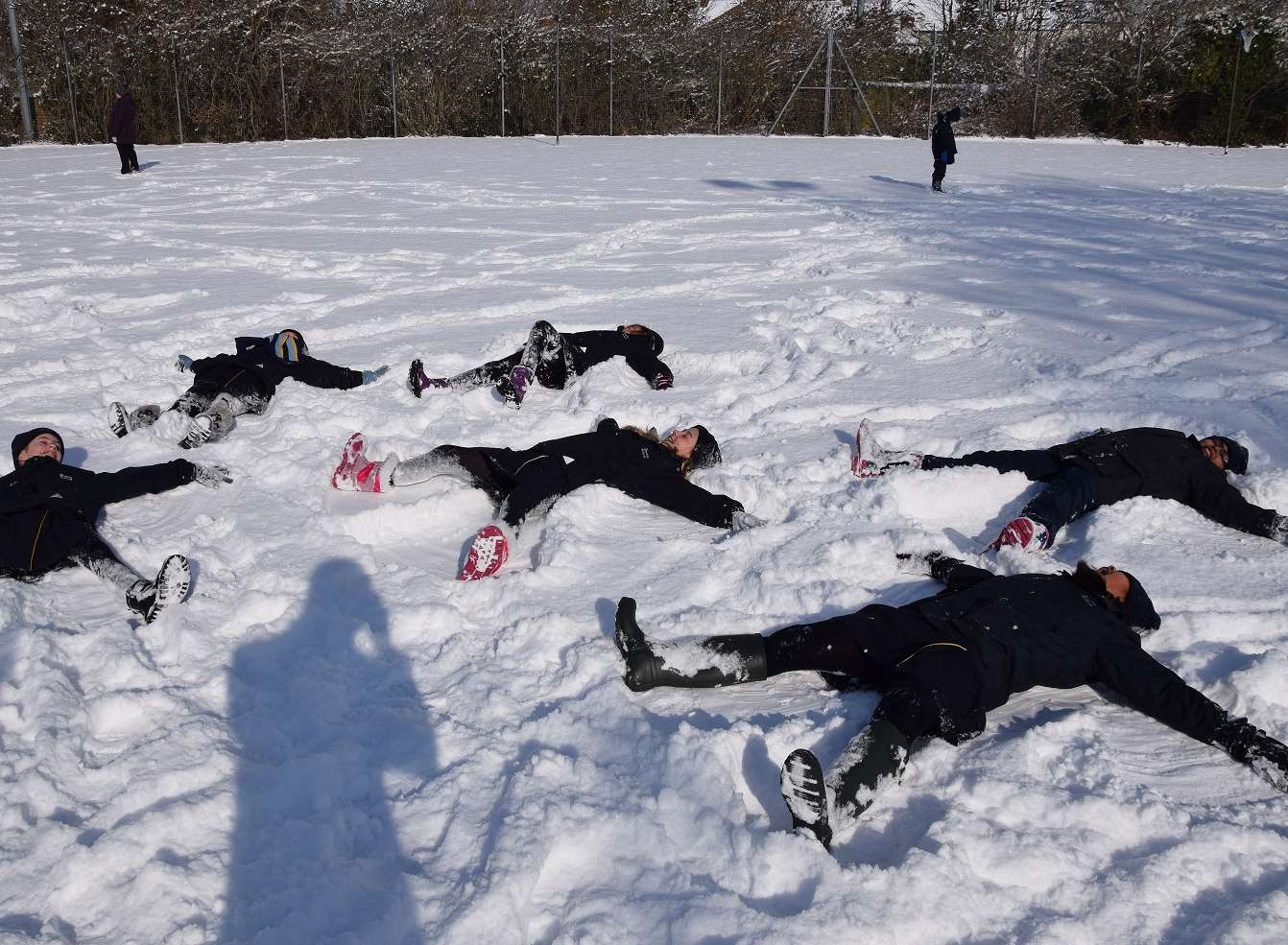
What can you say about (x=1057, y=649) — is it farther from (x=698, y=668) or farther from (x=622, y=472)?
(x=622, y=472)

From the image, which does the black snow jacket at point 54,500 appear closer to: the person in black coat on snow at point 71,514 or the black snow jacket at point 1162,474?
the person in black coat on snow at point 71,514

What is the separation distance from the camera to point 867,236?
9.98 m

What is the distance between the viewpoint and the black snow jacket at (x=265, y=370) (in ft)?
17.9

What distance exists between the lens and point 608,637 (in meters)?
3.34

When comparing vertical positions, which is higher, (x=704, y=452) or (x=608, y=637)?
(x=704, y=452)

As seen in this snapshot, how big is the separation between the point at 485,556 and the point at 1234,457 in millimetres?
3506

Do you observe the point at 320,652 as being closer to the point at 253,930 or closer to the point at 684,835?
the point at 253,930

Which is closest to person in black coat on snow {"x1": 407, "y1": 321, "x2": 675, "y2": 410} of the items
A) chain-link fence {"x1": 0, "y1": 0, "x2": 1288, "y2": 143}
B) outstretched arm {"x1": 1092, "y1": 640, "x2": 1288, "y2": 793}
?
Result: outstretched arm {"x1": 1092, "y1": 640, "x2": 1288, "y2": 793}

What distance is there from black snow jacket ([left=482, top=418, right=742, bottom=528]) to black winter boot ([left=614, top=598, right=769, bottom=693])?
3.60ft

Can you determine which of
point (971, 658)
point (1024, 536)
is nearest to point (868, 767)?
point (971, 658)

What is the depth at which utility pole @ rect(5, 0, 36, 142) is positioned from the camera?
71.9 ft

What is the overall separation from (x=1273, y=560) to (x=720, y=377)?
316cm

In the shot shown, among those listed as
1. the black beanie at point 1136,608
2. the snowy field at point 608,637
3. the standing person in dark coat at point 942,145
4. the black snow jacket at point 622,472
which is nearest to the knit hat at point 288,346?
the snowy field at point 608,637

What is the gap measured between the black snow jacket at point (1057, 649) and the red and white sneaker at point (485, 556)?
1565mm
